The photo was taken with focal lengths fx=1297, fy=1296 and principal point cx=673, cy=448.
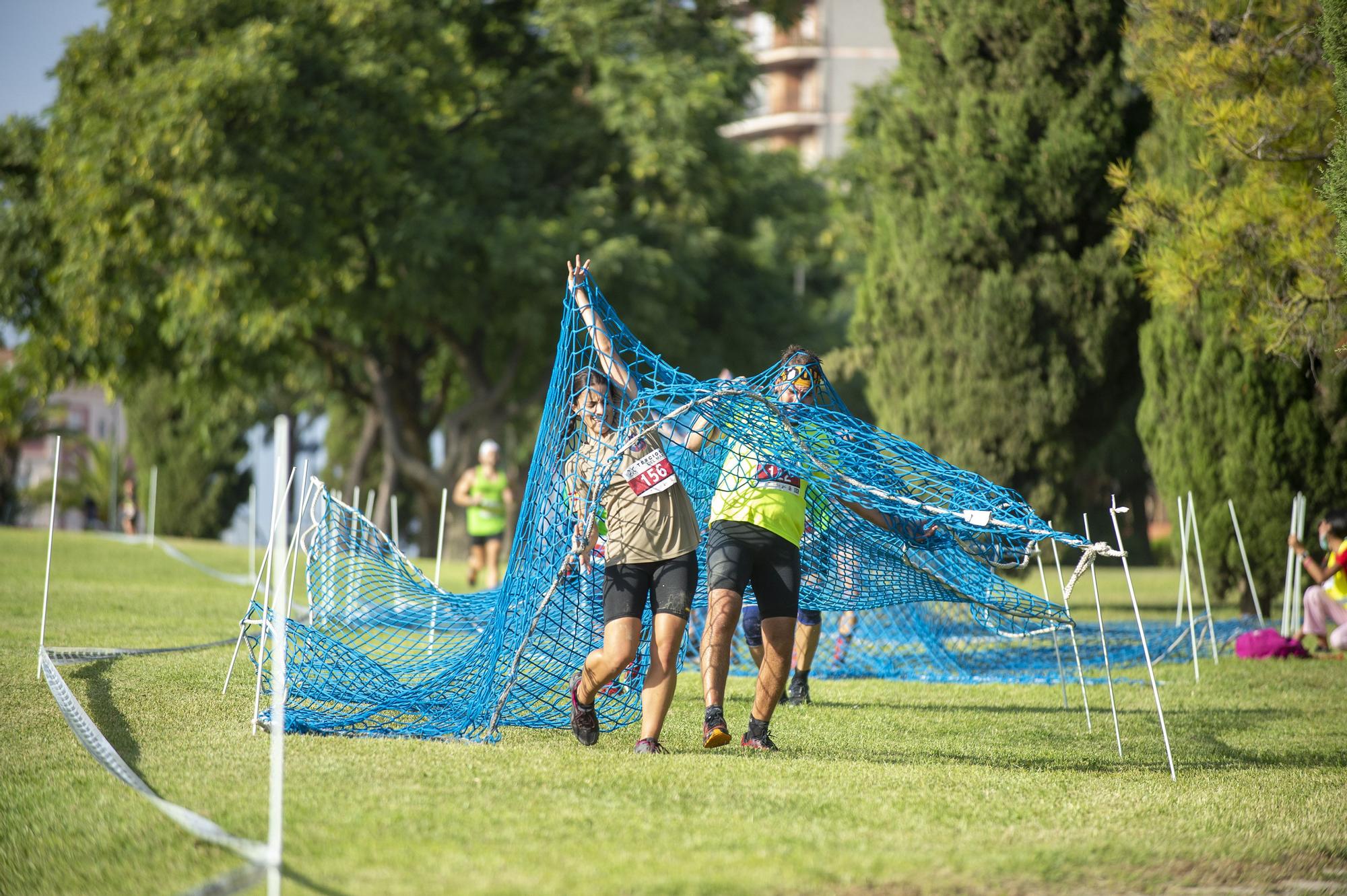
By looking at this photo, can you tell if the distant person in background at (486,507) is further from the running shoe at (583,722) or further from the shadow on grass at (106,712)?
the running shoe at (583,722)

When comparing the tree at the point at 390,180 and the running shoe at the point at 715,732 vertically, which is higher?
the tree at the point at 390,180

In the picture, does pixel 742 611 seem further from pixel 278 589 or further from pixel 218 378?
pixel 218 378

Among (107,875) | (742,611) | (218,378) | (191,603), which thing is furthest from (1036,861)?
(218,378)

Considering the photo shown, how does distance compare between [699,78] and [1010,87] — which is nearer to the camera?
[1010,87]

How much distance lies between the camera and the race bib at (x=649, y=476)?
5840mm

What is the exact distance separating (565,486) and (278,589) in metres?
2.43

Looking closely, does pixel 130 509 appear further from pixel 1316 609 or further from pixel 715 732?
pixel 715 732

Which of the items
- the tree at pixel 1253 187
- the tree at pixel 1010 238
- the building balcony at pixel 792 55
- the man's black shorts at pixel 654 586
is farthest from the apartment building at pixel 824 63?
the man's black shorts at pixel 654 586

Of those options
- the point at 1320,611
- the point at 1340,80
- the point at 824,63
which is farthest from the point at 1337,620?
the point at 824,63

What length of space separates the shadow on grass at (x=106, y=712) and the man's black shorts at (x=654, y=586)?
6.75 ft

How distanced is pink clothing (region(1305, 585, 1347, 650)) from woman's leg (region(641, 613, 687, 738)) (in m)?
7.62

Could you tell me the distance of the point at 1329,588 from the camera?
11.3m

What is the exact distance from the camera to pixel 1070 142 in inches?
543

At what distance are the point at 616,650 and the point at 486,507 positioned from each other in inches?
336
